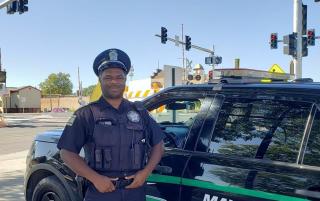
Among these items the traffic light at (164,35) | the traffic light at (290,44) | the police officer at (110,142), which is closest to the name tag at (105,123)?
the police officer at (110,142)

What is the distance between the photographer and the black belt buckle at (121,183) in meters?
2.87

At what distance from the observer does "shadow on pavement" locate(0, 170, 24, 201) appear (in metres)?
6.75

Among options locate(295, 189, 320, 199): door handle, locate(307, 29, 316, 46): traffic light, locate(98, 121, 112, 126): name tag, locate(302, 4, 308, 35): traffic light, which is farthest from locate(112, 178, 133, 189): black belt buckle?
locate(307, 29, 316, 46): traffic light

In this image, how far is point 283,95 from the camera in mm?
2984

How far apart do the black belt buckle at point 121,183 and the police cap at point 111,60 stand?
0.74 meters

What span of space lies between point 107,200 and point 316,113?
1439 millimetres

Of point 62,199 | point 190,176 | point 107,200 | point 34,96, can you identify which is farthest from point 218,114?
point 34,96

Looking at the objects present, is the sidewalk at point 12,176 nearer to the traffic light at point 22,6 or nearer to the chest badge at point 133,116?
the chest badge at point 133,116

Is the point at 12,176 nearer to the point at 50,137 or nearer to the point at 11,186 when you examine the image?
the point at 11,186

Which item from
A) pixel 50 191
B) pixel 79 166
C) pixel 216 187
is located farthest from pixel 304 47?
pixel 79 166

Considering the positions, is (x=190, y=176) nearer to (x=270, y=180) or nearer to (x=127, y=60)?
(x=270, y=180)

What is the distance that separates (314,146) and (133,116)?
46.3 inches

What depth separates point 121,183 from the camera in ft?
9.46

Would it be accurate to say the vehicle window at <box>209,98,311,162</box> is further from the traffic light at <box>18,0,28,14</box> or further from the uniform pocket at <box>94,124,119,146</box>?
the traffic light at <box>18,0,28,14</box>
